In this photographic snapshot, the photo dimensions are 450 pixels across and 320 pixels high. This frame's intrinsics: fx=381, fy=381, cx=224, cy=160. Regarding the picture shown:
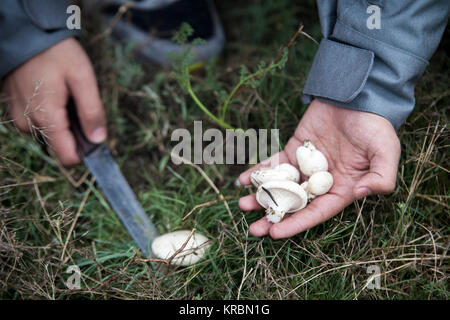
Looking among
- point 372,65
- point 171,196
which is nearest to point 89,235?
point 171,196

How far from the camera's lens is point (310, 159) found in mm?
1603

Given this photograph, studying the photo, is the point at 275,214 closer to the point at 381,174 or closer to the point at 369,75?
the point at 381,174

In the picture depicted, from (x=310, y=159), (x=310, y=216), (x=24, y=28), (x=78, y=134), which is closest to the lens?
(x=310, y=216)

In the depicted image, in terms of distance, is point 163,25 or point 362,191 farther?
point 163,25

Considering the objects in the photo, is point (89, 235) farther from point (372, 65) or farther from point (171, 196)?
point (372, 65)

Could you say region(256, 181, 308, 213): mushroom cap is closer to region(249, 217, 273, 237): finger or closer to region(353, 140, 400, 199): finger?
region(249, 217, 273, 237): finger

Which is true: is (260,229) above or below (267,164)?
below

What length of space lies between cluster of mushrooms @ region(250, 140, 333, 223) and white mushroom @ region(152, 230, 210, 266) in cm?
31

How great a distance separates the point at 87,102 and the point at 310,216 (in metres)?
1.26

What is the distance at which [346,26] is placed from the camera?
5.22ft

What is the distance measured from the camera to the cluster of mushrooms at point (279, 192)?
1492 millimetres

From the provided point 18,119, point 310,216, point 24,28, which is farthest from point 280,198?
point 24,28
